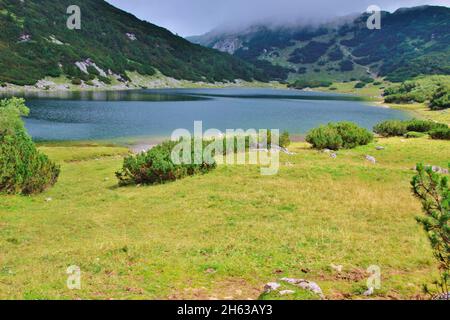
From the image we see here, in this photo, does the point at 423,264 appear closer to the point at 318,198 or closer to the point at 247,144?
the point at 318,198

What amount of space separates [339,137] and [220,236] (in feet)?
138

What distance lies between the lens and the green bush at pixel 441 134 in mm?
66500

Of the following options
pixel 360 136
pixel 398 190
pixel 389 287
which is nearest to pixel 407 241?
pixel 389 287

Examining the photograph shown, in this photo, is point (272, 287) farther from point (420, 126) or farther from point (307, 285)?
point (420, 126)

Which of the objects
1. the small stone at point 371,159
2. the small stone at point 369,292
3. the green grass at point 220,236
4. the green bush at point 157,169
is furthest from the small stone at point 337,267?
the small stone at point 371,159

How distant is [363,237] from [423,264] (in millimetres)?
3713

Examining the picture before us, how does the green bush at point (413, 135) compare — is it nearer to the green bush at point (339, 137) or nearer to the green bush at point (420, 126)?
the green bush at point (420, 126)

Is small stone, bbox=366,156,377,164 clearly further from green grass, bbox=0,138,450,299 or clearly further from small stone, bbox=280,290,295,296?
small stone, bbox=280,290,295,296

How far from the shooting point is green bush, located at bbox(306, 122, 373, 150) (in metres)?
59.2

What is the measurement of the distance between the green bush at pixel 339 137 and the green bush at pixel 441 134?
44.6 feet

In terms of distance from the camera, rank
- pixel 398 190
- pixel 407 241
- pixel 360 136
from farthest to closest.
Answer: pixel 360 136 → pixel 398 190 → pixel 407 241

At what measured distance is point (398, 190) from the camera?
30562mm

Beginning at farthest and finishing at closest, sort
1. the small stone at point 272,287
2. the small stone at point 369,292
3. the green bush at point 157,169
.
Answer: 1. the green bush at point 157,169
2. the small stone at point 369,292
3. the small stone at point 272,287

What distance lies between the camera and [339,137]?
194 feet
